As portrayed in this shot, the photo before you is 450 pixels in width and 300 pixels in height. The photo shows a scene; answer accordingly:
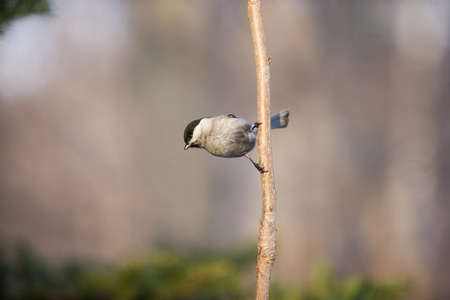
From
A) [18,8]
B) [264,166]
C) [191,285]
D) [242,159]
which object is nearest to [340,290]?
[191,285]

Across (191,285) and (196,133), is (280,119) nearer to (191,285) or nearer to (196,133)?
(196,133)

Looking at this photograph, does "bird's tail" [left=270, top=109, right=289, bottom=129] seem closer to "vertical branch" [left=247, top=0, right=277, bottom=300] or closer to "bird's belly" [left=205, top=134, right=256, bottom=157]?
"bird's belly" [left=205, top=134, right=256, bottom=157]

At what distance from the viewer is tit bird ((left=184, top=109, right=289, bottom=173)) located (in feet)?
1.91

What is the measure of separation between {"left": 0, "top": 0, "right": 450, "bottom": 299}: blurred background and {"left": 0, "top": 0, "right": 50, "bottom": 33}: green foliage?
2.41 m

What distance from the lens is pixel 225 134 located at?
1.98 feet

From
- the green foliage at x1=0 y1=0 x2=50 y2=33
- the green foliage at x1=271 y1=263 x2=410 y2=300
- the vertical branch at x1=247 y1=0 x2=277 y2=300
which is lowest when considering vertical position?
the green foliage at x1=271 y1=263 x2=410 y2=300

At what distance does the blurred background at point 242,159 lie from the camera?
3041mm

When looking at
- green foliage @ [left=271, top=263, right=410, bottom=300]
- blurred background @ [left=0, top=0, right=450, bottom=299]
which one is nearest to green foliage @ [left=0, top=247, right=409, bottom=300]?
green foliage @ [left=271, top=263, right=410, bottom=300]

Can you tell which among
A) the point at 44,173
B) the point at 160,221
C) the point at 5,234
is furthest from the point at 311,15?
the point at 5,234

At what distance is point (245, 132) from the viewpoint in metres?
0.63

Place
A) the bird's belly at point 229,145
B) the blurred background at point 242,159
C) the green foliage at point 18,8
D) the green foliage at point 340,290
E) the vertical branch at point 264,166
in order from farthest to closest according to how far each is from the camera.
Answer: the blurred background at point 242,159 < the green foliage at point 340,290 < the green foliage at point 18,8 < the bird's belly at point 229,145 < the vertical branch at point 264,166

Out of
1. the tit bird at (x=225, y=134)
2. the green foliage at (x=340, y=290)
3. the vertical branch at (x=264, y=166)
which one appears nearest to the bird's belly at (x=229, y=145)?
the tit bird at (x=225, y=134)

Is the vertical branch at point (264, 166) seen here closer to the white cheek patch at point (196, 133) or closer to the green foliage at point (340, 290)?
the white cheek patch at point (196, 133)

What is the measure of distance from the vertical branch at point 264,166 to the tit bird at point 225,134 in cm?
16
